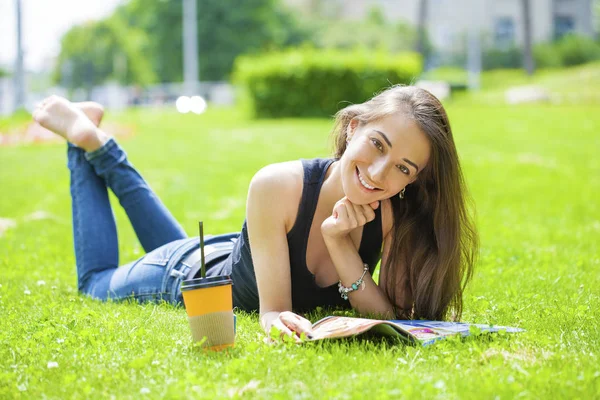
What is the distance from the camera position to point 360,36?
180 feet

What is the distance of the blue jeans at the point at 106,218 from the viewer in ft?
15.4

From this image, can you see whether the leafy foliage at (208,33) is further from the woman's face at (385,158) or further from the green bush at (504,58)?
the woman's face at (385,158)

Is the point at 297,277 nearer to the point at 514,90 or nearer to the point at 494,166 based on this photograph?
the point at 494,166

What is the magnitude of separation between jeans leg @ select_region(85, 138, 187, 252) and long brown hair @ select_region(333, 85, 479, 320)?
1614 millimetres

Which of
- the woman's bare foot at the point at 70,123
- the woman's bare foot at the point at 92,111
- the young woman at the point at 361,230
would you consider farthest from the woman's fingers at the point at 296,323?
the woman's bare foot at the point at 92,111

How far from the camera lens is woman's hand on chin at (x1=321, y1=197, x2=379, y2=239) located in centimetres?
343

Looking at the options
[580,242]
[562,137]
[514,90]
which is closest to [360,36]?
[514,90]

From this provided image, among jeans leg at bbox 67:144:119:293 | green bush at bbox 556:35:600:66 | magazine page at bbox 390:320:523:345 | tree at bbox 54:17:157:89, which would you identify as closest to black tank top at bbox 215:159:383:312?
magazine page at bbox 390:320:523:345

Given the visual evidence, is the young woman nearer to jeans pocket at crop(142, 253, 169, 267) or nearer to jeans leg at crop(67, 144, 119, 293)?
jeans pocket at crop(142, 253, 169, 267)

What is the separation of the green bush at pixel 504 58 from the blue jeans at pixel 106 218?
4407 cm

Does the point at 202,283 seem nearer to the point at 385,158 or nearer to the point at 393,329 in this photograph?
the point at 393,329

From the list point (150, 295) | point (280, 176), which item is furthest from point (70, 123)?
point (280, 176)

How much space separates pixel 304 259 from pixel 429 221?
659 millimetres

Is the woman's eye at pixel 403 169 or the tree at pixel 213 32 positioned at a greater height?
the tree at pixel 213 32
